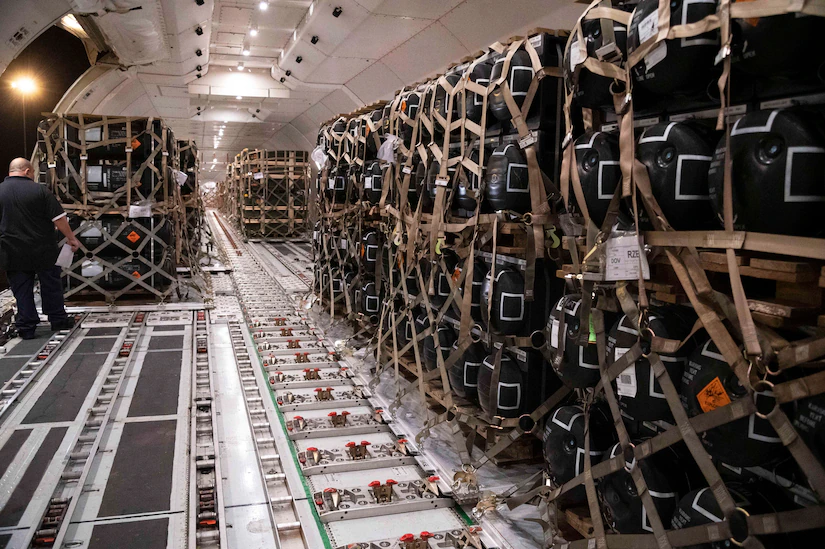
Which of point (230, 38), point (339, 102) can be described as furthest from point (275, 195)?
point (230, 38)

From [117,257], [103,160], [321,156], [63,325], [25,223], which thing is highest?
[321,156]

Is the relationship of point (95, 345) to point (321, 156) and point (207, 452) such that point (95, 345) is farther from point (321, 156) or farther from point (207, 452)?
point (321, 156)

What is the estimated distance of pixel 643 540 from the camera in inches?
118

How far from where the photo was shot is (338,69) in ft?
54.5

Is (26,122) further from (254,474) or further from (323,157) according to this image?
(254,474)

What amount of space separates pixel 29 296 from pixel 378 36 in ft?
26.9

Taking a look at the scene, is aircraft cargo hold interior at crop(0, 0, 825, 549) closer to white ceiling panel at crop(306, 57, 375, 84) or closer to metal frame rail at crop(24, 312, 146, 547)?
metal frame rail at crop(24, 312, 146, 547)

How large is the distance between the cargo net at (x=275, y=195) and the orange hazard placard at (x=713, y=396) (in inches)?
820

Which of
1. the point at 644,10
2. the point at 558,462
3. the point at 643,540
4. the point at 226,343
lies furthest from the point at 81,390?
the point at 644,10

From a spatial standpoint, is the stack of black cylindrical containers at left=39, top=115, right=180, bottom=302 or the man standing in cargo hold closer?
the man standing in cargo hold

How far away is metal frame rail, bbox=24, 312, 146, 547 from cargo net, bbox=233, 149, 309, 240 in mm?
15516

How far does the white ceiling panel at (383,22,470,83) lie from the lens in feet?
39.4

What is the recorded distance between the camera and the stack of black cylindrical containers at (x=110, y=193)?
1030 centimetres

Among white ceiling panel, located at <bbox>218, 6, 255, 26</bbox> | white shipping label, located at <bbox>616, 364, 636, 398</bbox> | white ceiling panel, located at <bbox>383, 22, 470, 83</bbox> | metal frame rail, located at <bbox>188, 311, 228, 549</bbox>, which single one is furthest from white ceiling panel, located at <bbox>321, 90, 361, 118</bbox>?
white shipping label, located at <bbox>616, 364, 636, 398</bbox>
